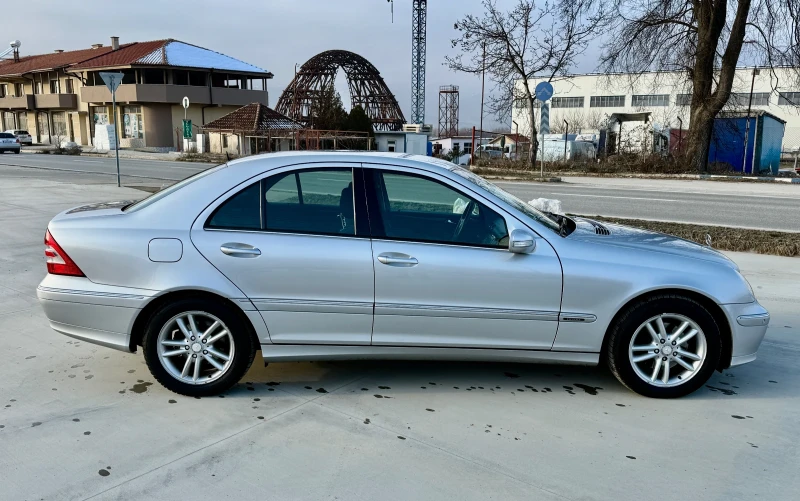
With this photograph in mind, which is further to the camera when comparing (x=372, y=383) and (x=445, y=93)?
(x=445, y=93)

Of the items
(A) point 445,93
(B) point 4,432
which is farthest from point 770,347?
→ (A) point 445,93

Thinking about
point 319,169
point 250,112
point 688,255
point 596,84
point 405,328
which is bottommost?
point 405,328

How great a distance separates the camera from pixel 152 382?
14.5 feet

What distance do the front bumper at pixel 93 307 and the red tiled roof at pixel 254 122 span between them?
135ft

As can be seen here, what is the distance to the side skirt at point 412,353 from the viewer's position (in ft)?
13.6

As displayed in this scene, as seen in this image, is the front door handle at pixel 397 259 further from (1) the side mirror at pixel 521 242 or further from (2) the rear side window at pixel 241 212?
(2) the rear side window at pixel 241 212

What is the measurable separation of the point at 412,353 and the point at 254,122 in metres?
42.7

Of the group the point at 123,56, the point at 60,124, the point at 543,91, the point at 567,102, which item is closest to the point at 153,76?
the point at 123,56

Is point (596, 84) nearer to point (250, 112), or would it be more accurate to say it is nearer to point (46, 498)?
point (250, 112)

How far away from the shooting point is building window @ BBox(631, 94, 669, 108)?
210 feet

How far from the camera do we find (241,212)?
4141mm

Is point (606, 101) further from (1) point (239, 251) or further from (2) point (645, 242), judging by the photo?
(1) point (239, 251)

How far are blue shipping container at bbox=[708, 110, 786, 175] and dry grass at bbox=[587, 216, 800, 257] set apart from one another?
18051mm

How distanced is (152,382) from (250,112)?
43.9 meters
